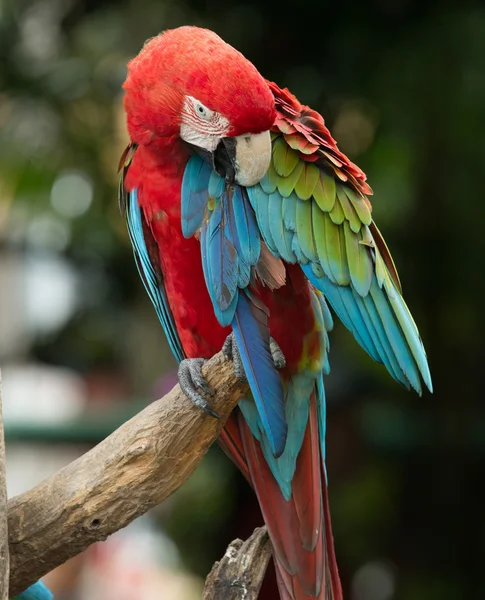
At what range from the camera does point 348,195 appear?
1.03 m

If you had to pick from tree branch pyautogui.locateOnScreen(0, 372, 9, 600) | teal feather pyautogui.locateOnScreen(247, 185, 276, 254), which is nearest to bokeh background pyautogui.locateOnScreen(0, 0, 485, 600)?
teal feather pyautogui.locateOnScreen(247, 185, 276, 254)

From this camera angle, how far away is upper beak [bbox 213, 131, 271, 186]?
95 centimetres

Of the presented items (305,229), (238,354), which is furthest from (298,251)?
(238,354)

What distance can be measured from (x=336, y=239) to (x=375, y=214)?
107cm

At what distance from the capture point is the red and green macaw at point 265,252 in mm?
965

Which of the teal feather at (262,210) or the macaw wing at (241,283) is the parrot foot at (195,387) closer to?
the macaw wing at (241,283)

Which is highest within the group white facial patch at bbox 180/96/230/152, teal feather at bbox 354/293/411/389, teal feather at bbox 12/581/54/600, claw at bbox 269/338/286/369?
white facial patch at bbox 180/96/230/152

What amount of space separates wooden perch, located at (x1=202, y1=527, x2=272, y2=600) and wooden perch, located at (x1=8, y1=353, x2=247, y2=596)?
0.34 ft

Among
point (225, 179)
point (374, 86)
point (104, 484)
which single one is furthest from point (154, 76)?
point (374, 86)

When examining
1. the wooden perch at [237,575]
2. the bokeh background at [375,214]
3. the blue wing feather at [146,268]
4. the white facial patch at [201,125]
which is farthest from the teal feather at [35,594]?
the bokeh background at [375,214]

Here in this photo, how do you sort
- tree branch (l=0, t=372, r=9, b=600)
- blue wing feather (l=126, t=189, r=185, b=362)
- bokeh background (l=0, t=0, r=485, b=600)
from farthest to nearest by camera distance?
1. bokeh background (l=0, t=0, r=485, b=600)
2. blue wing feather (l=126, t=189, r=185, b=362)
3. tree branch (l=0, t=372, r=9, b=600)

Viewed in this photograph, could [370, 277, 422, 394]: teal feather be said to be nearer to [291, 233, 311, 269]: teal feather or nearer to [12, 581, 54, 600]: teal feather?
[291, 233, 311, 269]: teal feather

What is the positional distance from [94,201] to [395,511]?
1.14m

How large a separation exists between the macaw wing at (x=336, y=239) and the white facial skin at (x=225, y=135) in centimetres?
4
